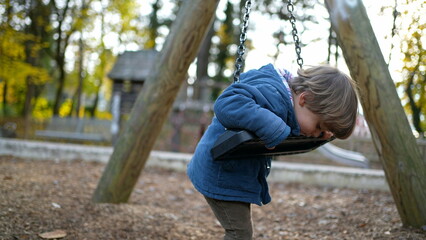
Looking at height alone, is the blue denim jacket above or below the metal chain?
below

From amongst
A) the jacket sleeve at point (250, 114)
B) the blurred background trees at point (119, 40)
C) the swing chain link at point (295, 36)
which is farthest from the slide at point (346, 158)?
the jacket sleeve at point (250, 114)

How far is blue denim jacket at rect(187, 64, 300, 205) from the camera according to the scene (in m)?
1.84

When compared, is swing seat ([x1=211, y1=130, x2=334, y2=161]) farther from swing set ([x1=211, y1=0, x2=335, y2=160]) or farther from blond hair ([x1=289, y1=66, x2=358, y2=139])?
blond hair ([x1=289, y1=66, x2=358, y2=139])

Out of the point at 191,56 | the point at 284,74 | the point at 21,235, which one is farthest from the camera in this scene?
the point at 191,56

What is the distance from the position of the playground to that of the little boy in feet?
4.15

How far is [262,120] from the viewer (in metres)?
1.83

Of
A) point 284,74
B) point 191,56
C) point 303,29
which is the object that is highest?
point 303,29

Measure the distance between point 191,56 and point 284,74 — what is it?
157 centimetres

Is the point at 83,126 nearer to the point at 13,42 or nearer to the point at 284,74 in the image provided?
the point at 13,42

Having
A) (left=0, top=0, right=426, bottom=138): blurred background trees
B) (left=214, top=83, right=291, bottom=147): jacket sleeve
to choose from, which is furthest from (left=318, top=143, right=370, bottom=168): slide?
(left=214, top=83, right=291, bottom=147): jacket sleeve

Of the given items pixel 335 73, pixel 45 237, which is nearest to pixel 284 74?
pixel 335 73

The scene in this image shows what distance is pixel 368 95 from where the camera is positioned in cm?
298

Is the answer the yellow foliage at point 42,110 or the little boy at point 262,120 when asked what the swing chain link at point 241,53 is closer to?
the little boy at point 262,120

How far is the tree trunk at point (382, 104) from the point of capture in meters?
2.97
